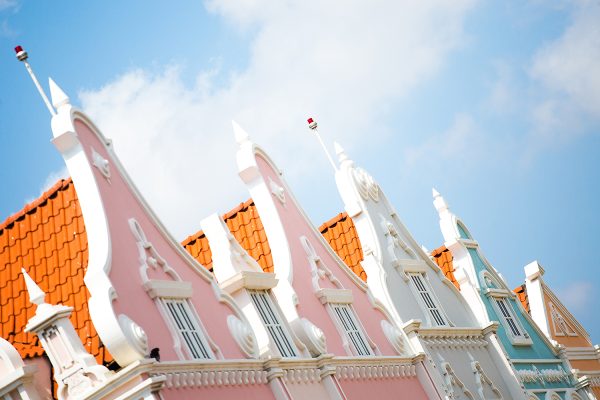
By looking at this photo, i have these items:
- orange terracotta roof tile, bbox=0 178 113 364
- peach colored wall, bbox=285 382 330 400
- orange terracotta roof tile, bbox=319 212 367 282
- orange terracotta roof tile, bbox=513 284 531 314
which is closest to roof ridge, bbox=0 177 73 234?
orange terracotta roof tile, bbox=0 178 113 364

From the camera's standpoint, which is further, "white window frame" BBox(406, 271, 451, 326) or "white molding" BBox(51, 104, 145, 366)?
"white window frame" BBox(406, 271, 451, 326)

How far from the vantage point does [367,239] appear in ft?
84.1

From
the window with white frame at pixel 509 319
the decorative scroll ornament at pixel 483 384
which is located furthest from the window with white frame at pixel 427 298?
the window with white frame at pixel 509 319

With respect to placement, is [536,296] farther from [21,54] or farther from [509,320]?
[21,54]

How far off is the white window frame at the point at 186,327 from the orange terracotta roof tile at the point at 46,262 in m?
1.16

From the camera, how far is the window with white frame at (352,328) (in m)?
22.0

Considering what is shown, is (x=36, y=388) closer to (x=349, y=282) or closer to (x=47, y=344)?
(x=47, y=344)

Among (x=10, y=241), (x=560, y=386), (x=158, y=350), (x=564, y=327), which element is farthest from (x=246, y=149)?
(x=564, y=327)

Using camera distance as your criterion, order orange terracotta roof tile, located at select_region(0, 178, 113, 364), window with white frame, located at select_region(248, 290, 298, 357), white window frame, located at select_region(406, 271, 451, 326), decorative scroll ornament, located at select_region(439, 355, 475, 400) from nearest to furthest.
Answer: orange terracotta roof tile, located at select_region(0, 178, 113, 364) → window with white frame, located at select_region(248, 290, 298, 357) → decorative scroll ornament, located at select_region(439, 355, 475, 400) → white window frame, located at select_region(406, 271, 451, 326)

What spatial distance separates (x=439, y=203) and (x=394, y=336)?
825cm

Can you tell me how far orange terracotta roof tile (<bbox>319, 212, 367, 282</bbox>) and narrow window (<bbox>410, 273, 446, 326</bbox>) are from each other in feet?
4.09

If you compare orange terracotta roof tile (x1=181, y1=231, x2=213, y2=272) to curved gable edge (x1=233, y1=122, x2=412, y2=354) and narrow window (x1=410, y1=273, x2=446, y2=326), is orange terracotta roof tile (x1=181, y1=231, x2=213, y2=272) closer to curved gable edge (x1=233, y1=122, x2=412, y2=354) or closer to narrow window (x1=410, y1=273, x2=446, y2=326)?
curved gable edge (x1=233, y1=122, x2=412, y2=354)

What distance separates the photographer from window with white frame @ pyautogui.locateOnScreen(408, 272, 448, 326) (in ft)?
85.4

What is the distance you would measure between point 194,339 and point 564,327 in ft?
62.4
